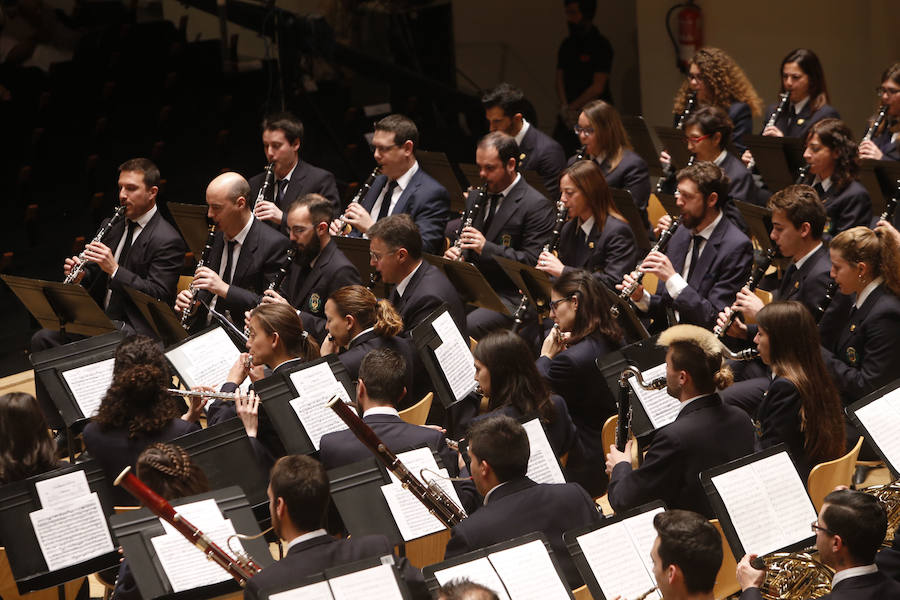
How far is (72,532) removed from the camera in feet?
13.0

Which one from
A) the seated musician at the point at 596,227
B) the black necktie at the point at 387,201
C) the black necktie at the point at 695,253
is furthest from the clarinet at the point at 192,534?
the black necktie at the point at 387,201

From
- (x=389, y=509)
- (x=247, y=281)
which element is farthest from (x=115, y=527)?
(x=247, y=281)

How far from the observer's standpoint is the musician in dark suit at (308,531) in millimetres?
3248

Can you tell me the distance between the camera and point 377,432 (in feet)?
13.9

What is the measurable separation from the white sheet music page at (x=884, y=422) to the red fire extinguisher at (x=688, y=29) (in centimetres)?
663

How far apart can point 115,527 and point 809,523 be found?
2.24m

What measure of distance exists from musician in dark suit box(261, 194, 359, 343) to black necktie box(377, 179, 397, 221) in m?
0.84

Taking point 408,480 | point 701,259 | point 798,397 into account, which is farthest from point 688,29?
point 408,480

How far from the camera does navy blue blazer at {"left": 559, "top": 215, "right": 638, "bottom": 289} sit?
20.1 feet

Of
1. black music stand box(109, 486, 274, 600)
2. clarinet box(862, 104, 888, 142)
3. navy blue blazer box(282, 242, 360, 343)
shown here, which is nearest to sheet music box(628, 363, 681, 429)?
black music stand box(109, 486, 274, 600)

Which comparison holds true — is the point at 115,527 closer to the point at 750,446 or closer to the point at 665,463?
the point at 665,463

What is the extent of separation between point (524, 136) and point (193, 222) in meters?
2.42

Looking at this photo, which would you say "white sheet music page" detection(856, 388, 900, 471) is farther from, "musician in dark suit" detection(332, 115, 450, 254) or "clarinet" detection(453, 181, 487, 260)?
"musician in dark suit" detection(332, 115, 450, 254)

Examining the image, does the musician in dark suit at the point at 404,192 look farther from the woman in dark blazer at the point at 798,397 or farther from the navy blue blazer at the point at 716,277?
the woman in dark blazer at the point at 798,397
